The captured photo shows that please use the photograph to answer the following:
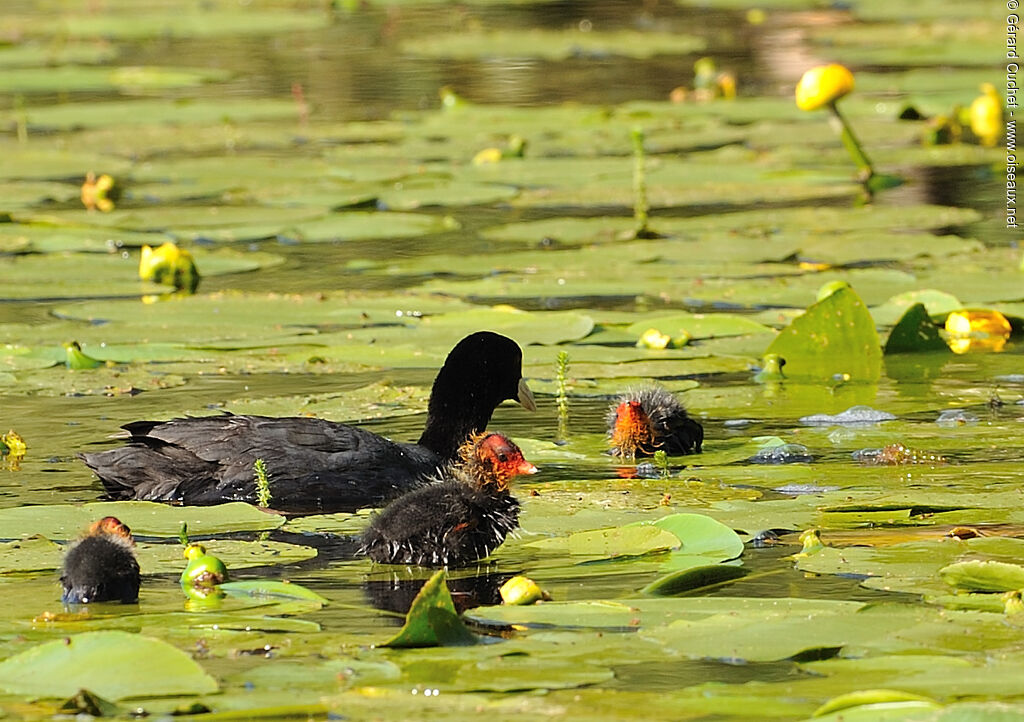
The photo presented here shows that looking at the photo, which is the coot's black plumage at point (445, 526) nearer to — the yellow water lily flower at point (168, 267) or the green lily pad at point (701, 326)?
the green lily pad at point (701, 326)

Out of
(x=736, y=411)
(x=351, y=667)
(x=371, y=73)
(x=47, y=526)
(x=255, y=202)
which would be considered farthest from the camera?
(x=371, y=73)

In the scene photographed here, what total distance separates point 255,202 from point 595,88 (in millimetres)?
6321

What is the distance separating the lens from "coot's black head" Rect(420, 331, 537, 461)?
645 cm

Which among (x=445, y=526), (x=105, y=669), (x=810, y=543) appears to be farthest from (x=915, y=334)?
(x=105, y=669)

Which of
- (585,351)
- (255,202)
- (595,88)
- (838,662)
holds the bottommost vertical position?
(838,662)

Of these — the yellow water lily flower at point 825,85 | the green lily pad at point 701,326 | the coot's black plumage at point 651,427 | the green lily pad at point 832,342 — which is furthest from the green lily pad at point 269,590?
the yellow water lily flower at point 825,85

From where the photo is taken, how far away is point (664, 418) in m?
6.40

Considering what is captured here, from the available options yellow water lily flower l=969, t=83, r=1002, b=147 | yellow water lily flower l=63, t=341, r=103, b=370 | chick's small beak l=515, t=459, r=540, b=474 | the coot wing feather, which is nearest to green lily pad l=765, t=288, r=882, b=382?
the coot wing feather

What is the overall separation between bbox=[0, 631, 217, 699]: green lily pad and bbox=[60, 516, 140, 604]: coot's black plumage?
65cm

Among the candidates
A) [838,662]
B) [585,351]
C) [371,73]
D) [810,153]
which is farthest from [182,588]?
[371,73]

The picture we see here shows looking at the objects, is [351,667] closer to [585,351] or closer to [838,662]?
[838,662]

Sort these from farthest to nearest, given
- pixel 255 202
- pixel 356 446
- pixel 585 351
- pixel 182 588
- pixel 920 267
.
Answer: pixel 255 202 < pixel 920 267 < pixel 585 351 < pixel 356 446 < pixel 182 588

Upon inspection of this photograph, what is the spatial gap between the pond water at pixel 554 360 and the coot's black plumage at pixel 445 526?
6 cm

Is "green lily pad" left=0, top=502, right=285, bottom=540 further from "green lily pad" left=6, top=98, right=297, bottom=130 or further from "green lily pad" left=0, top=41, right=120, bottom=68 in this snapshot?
"green lily pad" left=0, top=41, right=120, bottom=68
